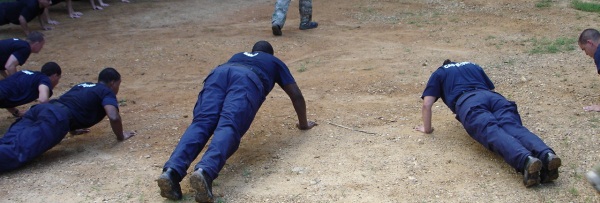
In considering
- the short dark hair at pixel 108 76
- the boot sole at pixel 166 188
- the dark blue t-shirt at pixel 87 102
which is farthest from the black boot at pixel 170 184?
the short dark hair at pixel 108 76

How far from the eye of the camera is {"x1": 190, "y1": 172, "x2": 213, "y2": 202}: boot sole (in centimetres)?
A: 466

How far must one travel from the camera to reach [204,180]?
15.4ft

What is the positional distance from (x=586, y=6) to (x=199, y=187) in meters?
8.94

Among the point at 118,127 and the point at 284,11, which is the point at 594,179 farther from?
the point at 284,11

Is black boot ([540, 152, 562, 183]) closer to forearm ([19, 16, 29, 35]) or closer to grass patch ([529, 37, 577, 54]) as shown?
grass patch ([529, 37, 577, 54])

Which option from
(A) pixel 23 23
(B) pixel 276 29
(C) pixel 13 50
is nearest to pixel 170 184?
(C) pixel 13 50

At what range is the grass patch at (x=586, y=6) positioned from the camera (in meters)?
11.1

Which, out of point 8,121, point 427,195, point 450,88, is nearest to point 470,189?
point 427,195

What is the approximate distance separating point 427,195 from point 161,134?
9.31 feet

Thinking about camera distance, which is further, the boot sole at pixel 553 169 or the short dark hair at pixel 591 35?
the short dark hair at pixel 591 35

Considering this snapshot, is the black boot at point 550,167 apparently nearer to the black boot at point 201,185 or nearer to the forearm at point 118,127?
the black boot at point 201,185

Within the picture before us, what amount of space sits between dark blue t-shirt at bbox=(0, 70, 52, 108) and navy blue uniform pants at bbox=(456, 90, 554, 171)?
425 cm

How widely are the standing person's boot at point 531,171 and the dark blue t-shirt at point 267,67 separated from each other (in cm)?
226

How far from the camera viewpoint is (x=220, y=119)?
530 cm
